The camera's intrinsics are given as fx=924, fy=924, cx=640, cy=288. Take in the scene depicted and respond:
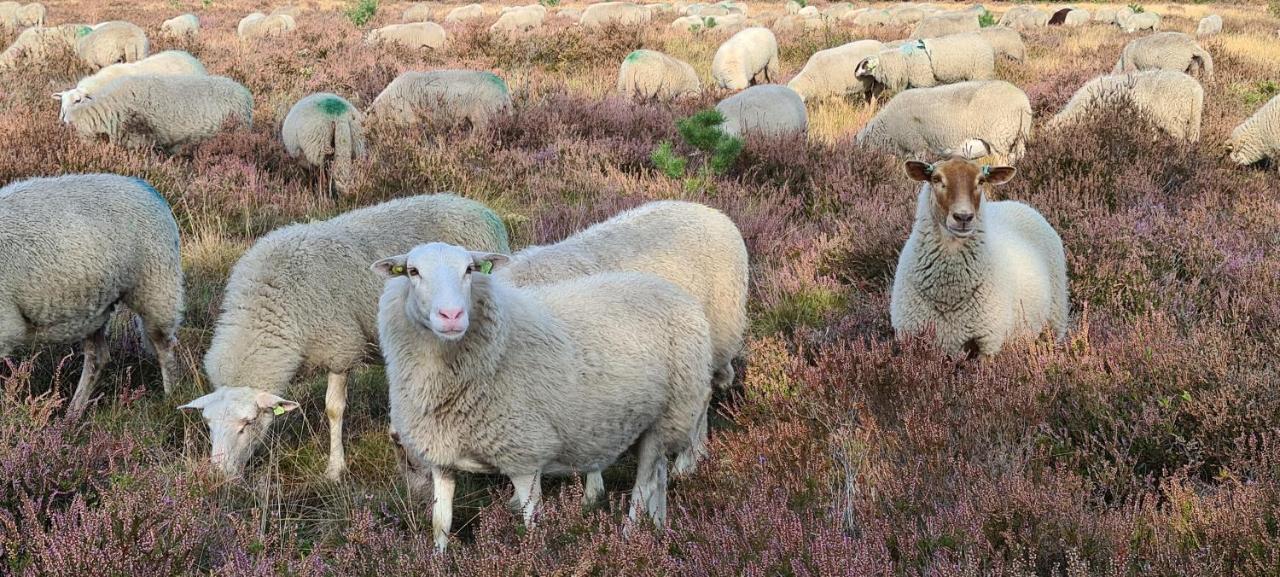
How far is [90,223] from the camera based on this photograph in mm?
4273

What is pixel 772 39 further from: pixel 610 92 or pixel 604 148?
pixel 604 148

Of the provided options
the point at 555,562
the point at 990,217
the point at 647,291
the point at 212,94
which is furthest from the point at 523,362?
the point at 212,94

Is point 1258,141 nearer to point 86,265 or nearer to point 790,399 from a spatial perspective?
point 790,399

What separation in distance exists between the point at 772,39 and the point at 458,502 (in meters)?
15.0

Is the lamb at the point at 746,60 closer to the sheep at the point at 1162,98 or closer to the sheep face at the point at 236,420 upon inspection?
the sheep at the point at 1162,98

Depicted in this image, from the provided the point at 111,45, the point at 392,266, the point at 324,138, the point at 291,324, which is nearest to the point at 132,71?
the point at 324,138

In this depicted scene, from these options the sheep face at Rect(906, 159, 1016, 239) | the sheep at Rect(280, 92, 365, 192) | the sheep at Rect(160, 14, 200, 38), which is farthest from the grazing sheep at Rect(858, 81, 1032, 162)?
the sheep at Rect(160, 14, 200, 38)

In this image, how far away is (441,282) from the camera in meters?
2.81

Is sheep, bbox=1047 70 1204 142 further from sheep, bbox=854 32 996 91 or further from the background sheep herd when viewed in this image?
sheep, bbox=854 32 996 91

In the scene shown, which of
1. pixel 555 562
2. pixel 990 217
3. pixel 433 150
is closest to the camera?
pixel 555 562

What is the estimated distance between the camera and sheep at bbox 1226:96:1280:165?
871 cm

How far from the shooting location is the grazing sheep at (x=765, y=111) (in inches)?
394

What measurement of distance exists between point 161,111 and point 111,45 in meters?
9.22

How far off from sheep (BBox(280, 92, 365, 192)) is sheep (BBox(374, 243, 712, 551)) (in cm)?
500
